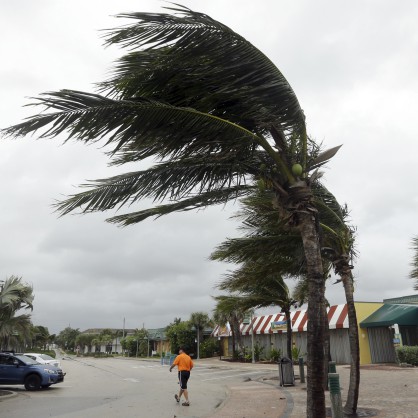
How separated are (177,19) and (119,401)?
1240 centimetres

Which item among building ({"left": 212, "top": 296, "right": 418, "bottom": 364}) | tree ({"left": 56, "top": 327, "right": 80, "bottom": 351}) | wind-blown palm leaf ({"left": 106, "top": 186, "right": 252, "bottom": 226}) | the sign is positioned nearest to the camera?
wind-blown palm leaf ({"left": 106, "top": 186, "right": 252, "bottom": 226})

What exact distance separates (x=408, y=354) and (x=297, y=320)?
35.5ft

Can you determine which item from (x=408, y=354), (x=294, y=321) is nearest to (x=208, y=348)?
(x=294, y=321)

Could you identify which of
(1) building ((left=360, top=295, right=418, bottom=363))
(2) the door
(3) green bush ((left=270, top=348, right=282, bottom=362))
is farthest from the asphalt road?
(3) green bush ((left=270, top=348, right=282, bottom=362))

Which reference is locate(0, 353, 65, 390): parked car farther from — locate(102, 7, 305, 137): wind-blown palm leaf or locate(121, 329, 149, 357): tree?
locate(121, 329, 149, 357): tree

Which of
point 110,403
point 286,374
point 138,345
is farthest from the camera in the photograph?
point 138,345

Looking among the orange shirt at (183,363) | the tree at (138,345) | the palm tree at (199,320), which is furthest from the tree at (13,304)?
the tree at (138,345)

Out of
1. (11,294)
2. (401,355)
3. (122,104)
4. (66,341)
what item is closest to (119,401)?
(11,294)

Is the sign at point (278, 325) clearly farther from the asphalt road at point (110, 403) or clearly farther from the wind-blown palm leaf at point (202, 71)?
the wind-blown palm leaf at point (202, 71)

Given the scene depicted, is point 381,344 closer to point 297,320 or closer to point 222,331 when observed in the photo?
point 297,320

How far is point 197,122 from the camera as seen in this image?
5.92 m

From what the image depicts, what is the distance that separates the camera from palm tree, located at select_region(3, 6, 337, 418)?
525cm

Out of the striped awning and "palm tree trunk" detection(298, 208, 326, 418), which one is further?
the striped awning

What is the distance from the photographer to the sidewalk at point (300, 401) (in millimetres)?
9934
